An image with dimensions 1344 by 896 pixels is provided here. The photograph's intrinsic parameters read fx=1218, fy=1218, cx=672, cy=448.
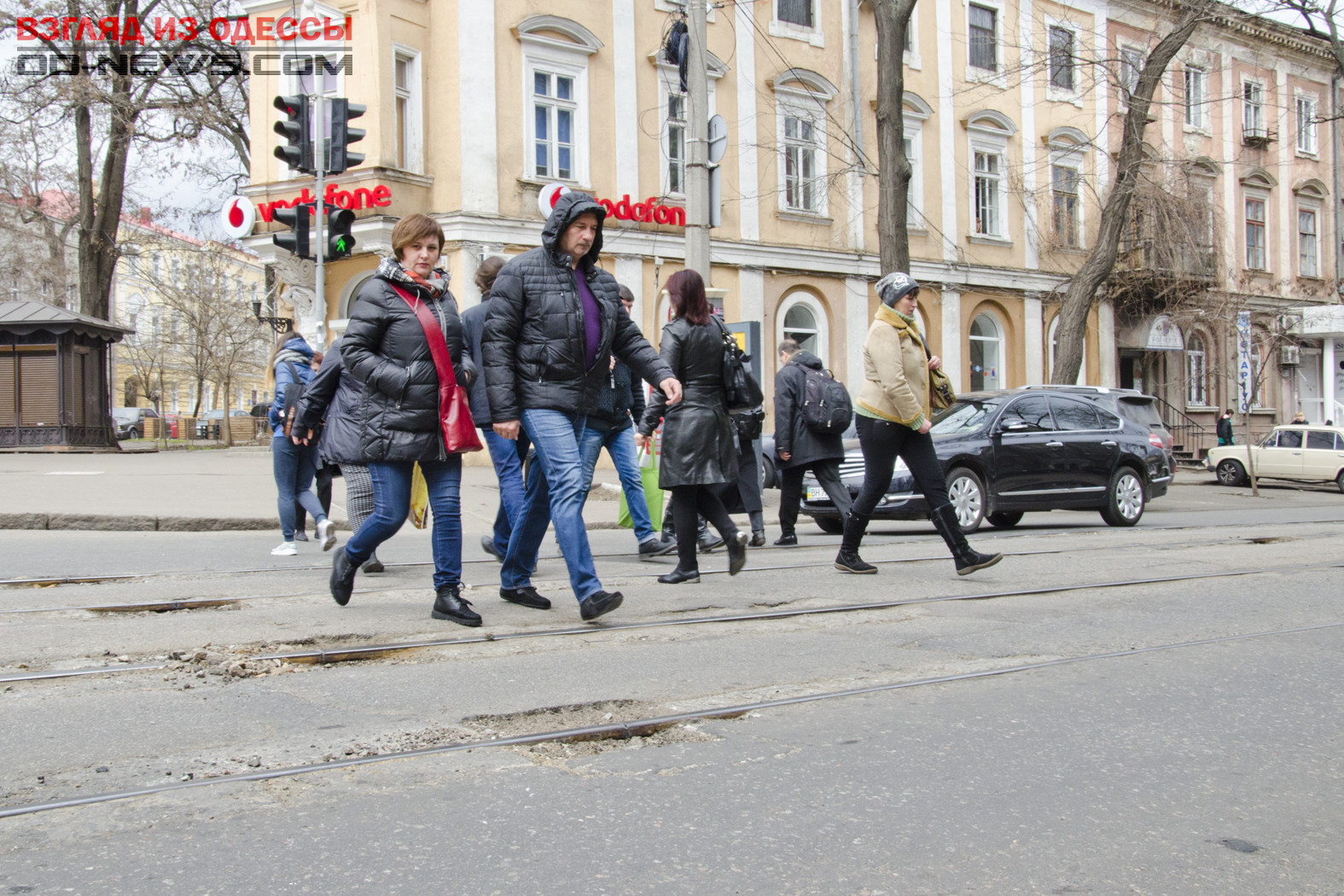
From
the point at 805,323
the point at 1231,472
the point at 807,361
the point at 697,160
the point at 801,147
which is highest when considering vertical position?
the point at 801,147

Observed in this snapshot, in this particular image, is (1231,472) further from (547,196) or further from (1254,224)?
(547,196)

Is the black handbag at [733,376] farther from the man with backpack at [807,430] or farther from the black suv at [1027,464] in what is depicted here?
the black suv at [1027,464]

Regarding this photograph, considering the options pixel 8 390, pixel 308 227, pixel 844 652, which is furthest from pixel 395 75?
pixel 844 652

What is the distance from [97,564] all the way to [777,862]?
658 cm

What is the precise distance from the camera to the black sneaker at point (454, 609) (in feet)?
18.5

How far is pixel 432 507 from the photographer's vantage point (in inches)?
225

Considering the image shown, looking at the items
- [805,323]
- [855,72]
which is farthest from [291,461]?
[855,72]

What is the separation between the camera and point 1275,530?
12.1 meters

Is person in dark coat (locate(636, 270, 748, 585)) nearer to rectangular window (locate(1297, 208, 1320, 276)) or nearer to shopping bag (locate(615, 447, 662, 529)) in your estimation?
shopping bag (locate(615, 447, 662, 529))

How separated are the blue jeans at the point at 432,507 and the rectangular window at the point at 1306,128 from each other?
37.1m

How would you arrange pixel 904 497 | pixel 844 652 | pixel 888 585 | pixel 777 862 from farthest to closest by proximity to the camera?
pixel 904 497, pixel 888 585, pixel 844 652, pixel 777 862

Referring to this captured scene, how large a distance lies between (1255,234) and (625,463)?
32740 mm

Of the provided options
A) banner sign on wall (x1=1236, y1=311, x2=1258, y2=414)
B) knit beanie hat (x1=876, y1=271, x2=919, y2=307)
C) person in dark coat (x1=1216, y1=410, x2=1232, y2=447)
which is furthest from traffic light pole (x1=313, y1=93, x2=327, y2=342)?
person in dark coat (x1=1216, y1=410, x2=1232, y2=447)

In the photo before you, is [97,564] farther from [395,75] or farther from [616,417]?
[395,75]
